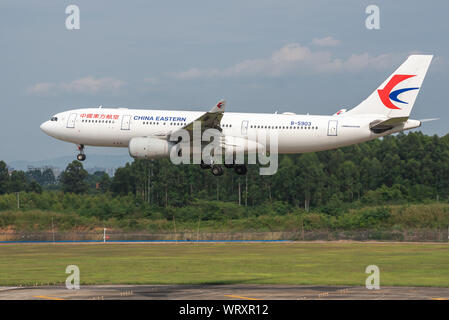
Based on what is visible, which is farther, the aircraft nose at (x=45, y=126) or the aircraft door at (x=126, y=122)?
the aircraft nose at (x=45, y=126)

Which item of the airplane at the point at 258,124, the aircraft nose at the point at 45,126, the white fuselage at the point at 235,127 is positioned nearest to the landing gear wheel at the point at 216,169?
the airplane at the point at 258,124

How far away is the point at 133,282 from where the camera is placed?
4388 cm

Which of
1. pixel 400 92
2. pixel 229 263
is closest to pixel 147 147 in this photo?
pixel 229 263

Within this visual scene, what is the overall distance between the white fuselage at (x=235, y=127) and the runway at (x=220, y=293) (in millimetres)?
22204

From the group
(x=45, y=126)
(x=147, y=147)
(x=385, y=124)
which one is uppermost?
(x=45, y=126)

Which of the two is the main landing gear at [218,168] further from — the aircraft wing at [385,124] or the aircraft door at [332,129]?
the aircraft wing at [385,124]

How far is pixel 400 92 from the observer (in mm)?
62688

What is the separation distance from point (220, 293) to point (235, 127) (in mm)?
26676

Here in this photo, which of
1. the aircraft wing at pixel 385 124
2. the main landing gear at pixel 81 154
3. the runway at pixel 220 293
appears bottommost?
the runway at pixel 220 293

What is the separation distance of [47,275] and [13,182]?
121 metres

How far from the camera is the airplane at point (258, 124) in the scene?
2355 inches

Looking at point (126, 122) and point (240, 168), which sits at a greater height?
point (126, 122)

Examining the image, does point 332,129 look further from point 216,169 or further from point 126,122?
point 126,122
